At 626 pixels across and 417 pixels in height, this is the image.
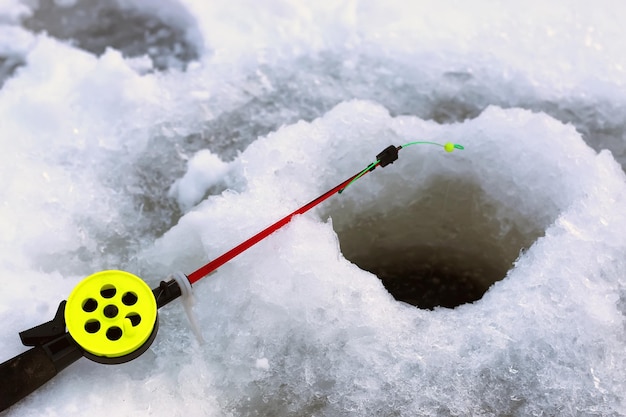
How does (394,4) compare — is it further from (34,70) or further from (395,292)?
(34,70)

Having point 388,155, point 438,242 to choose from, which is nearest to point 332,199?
point 388,155

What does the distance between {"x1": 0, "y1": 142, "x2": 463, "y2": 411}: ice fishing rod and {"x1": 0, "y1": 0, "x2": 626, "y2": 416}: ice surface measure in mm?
90

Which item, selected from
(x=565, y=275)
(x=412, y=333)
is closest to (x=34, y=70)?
(x=412, y=333)

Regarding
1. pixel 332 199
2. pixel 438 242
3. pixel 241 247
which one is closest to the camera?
pixel 241 247

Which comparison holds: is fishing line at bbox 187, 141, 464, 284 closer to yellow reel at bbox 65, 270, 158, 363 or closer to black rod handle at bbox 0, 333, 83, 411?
yellow reel at bbox 65, 270, 158, 363

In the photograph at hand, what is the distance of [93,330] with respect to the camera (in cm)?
143

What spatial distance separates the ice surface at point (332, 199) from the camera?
158cm

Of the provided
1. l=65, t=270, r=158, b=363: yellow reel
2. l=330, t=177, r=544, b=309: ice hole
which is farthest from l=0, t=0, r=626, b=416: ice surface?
l=65, t=270, r=158, b=363: yellow reel

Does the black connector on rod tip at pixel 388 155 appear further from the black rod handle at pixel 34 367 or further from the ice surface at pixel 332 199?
the black rod handle at pixel 34 367

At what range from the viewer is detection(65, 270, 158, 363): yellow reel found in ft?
4.66

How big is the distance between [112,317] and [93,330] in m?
0.05

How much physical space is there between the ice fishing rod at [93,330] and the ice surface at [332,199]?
3.5 inches

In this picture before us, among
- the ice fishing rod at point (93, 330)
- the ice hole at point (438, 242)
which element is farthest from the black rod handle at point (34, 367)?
the ice hole at point (438, 242)

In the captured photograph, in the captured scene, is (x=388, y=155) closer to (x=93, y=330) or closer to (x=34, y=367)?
(x=93, y=330)
